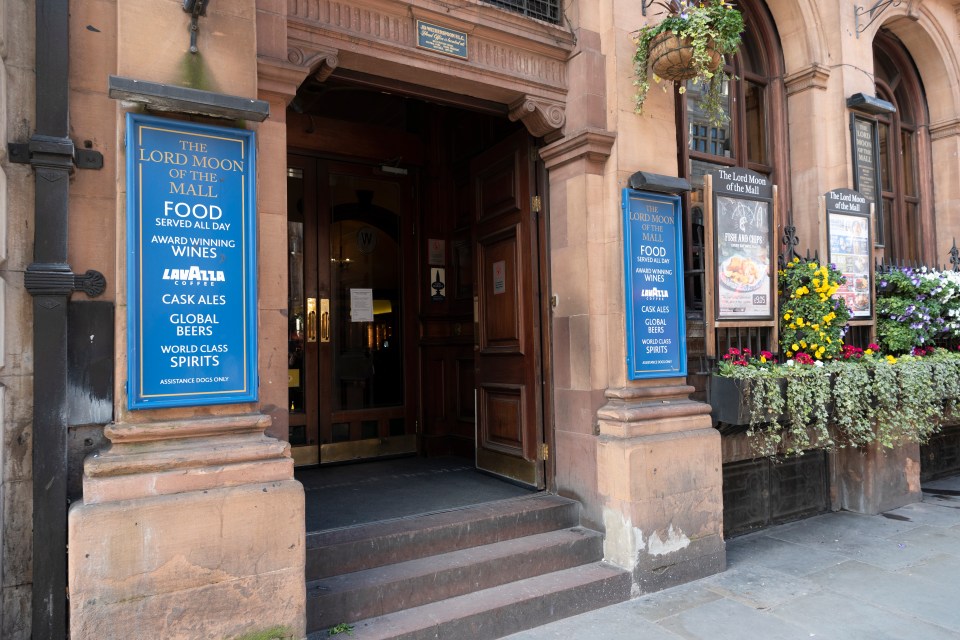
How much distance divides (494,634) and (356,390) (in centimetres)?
339

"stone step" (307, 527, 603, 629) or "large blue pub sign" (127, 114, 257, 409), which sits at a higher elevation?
"large blue pub sign" (127, 114, 257, 409)

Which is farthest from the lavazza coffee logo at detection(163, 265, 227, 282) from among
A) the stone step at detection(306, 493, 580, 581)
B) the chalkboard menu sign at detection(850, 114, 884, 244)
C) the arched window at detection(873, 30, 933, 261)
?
the arched window at detection(873, 30, 933, 261)

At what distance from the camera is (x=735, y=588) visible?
4.61 metres

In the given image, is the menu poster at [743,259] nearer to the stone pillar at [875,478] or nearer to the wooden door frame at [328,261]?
the stone pillar at [875,478]

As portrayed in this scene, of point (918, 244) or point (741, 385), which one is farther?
point (918, 244)

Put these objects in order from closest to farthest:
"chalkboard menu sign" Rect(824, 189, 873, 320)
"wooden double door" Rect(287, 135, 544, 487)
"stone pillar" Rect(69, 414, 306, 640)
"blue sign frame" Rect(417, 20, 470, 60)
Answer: "stone pillar" Rect(69, 414, 306, 640) → "blue sign frame" Rect(417, 20, 470, 60) → "wooden double door" Rect(287, 135, 544, 487) → "chalkboard menu sign" Rect(824, 189, 873, 320)

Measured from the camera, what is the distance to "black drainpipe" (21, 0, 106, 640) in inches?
116

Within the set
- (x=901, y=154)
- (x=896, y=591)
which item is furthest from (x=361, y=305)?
(x=901, y=154)

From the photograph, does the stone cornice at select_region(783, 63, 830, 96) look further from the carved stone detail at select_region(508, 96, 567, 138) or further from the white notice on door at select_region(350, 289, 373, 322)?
the white notice on door at select_region(350, 289, 373, 322)

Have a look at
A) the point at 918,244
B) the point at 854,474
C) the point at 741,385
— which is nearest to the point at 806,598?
the point at 741,385

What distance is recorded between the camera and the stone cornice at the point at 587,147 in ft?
15.7

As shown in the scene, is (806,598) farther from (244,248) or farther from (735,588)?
(244,248)

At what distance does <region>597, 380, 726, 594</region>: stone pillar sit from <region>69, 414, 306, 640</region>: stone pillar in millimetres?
2347

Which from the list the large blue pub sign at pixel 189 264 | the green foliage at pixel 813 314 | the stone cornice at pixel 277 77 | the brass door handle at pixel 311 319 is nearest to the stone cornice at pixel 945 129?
the green foliage at pixel 813 314
